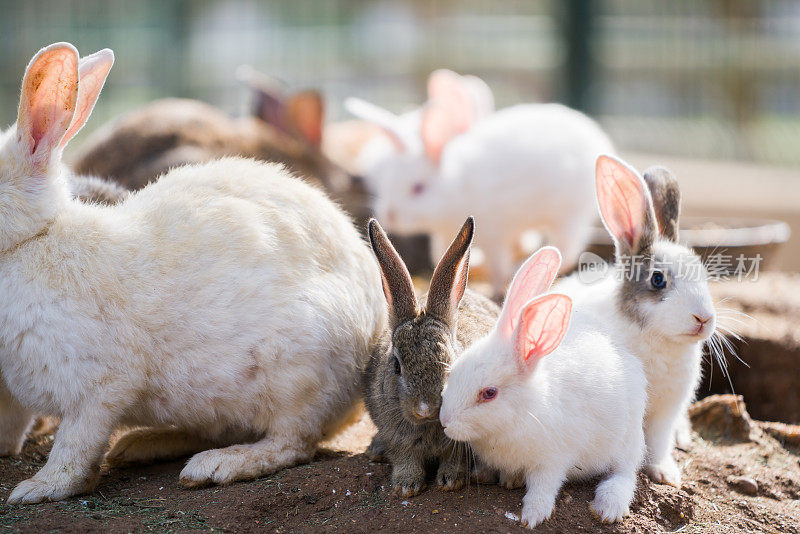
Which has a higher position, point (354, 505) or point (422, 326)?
point (422, 326)

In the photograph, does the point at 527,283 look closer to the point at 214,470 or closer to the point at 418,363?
the point at 418,363

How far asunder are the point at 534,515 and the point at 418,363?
2.10 ft

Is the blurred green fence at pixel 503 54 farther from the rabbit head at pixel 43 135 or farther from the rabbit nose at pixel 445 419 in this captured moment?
the rabbit nose at pixel 445 419

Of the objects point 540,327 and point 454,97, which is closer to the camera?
point 540,327

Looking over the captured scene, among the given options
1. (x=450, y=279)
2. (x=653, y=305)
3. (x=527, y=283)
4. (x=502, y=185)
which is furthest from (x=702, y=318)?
(x=502, y=185)

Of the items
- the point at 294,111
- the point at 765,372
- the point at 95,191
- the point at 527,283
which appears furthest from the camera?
the point at 294,111

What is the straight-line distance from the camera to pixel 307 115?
7.90 metres

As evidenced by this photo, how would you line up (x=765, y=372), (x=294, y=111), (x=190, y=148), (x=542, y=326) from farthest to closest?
(x=294, y=111) → (x=190, y=148) → (x=765, y=372) → (x=542, y=326)

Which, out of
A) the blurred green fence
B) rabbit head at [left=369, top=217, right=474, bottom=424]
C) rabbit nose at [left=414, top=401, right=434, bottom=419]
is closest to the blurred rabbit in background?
the blurred green fence

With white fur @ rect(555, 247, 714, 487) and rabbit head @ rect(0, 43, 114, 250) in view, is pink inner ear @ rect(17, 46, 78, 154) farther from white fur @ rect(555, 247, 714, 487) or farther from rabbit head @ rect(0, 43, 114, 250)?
white fur @ rect(555, 247, 714, 487)

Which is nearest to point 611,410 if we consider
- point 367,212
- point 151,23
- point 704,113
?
point 367,212

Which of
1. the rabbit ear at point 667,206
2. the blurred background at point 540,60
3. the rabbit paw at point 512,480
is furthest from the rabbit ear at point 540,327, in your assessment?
the blurred background at point 540,60

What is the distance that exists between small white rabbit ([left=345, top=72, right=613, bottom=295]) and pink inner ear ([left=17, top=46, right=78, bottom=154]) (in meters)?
2.72

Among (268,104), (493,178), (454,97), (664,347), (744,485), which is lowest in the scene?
(744,485)
